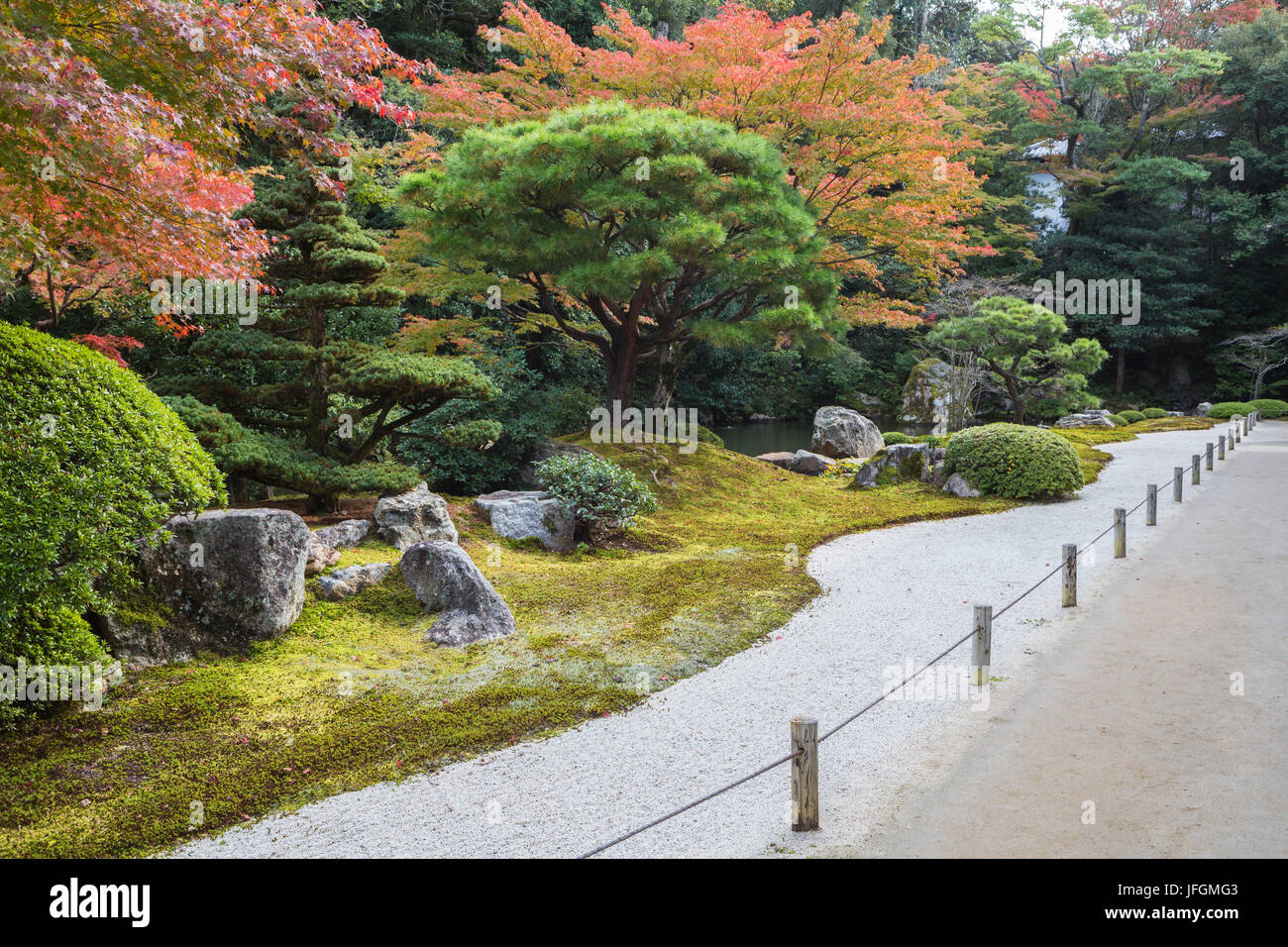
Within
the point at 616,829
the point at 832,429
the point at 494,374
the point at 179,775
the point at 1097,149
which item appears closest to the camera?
the point at 616,829

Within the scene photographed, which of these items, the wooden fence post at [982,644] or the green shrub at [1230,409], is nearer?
the wooden fence post at [982,644]

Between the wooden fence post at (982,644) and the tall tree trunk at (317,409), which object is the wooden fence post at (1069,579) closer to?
the wooden fence post at (982,644)

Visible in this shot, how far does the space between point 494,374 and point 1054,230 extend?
→ 25.9 meters

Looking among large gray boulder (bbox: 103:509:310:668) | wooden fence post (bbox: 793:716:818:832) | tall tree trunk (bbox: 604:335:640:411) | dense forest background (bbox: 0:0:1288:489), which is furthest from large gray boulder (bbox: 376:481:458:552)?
dense forest background (bbox: 0:0:1288:489)

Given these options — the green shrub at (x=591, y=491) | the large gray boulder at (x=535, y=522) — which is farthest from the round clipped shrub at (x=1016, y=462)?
the large gray boulder at (x=535, y=522)

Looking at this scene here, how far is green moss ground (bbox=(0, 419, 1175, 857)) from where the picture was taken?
4.24 metres

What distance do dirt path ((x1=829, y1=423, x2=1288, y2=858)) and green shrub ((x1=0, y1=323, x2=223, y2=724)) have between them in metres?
4.40

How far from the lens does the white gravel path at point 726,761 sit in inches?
152

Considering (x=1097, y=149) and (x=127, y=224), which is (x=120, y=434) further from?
(x=1097, y=149)

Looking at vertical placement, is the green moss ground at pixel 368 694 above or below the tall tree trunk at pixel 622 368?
below

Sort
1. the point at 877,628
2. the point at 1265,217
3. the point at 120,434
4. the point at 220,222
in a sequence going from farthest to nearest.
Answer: the point at 1265,217, the point at 877,628, the point at 220,222, the point at 120,434

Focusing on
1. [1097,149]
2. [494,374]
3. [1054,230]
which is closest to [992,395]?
[1054,230]

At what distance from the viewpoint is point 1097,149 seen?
1249 inches

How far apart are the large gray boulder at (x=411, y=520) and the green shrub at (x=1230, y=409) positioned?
89.0 ft
